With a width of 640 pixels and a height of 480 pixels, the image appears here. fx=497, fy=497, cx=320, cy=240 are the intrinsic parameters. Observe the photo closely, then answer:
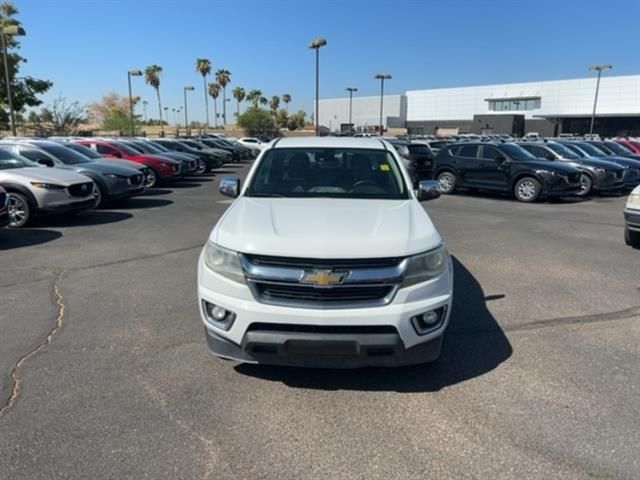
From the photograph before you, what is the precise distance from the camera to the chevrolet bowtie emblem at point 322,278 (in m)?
3.18

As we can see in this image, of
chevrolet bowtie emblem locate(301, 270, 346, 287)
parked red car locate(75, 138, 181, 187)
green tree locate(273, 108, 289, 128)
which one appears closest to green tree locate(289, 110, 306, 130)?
green tree locate(273, 108, 289, 128)

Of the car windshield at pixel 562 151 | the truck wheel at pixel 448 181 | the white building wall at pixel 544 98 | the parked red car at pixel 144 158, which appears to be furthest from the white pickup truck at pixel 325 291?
the white building wall at pixel 544 98

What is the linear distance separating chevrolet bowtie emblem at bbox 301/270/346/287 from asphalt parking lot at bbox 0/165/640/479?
0.87 m

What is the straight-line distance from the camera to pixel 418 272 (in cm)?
333

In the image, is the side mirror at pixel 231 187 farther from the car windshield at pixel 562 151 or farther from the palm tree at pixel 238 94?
the palm tree at pixel 238 94

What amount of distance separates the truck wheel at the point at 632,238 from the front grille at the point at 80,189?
9.98 meters

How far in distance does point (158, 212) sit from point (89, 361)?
8.23m

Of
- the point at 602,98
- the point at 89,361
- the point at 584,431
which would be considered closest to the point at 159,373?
the point at 89,361

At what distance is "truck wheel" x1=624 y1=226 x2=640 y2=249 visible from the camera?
27.1 feet

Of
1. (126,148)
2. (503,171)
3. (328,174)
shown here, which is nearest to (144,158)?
(126,148)

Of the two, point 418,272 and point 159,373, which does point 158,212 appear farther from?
point 418,272

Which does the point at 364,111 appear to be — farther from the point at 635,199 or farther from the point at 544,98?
the point at 635,199

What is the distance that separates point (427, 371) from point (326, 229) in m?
1.39

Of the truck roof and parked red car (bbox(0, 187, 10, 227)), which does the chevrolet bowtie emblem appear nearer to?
the truck roof
